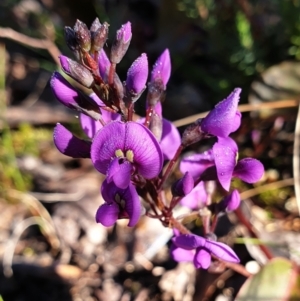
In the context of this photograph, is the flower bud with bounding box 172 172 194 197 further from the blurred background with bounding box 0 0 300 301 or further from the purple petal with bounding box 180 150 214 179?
the blurred background with bounding box 0 0 300 301

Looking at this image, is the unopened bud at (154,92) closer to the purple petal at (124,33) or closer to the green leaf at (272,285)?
the purple petal at (124,33)

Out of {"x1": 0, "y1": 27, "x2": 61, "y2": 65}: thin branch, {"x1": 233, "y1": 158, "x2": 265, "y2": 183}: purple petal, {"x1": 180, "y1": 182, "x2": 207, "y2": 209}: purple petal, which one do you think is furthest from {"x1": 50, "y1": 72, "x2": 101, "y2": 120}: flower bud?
{"x1": 0, "y1": 27, "x2": 61, "y2": 65}: thin branch

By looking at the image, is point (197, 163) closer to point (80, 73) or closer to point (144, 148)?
point (144, 148)

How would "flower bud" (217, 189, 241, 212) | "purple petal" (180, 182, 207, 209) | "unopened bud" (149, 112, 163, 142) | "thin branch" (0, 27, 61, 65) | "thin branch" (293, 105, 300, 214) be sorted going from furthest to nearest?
"thin branch" (0, 27, 61, 65), "thin branch" (293, 105, 300, 214), "purple petal" (180, 182, 207, 209), "flower bud" (217, 189, 241, 212), "unopened bud" (149, 112, 163, 142)

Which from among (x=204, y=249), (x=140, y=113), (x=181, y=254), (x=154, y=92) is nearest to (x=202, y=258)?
(x=204, y=249)

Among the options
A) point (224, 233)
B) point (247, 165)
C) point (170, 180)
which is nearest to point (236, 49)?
point (170, 180)

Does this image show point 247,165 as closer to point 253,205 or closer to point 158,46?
point 253,205

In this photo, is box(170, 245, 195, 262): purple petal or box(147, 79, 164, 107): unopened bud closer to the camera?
box(147, 79, 164, 107): unopened bud

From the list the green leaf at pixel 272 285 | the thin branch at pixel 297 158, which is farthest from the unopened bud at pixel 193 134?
the thin branch at pixel 297 158
